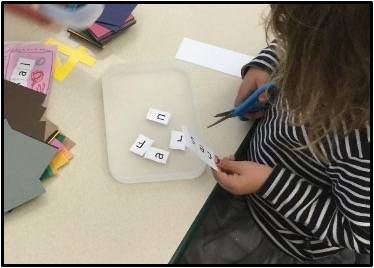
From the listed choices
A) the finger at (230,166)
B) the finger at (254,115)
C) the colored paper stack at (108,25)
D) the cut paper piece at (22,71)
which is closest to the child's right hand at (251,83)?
the finger at (254,115)

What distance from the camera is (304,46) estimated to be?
58 cm

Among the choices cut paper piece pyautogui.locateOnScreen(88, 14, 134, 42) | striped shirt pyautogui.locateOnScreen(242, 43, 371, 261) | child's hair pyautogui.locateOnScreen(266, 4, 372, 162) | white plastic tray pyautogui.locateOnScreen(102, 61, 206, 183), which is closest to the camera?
child's hair pyautogui.locateOnScreen(266, 4, 372, 162)

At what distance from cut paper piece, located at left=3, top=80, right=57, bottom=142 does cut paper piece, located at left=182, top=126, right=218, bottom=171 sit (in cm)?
24

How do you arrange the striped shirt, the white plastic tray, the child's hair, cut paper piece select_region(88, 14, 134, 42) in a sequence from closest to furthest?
the child's hair, the striped shirt, the white plastic tray, cut paper piece select_region(88, 14, 134, 42)

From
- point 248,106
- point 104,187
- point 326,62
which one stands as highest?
point 326,62

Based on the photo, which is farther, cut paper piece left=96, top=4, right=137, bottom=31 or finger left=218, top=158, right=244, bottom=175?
cut paper piece left=96, top=4, right=137, bottom=31

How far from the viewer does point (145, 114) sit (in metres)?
0.83

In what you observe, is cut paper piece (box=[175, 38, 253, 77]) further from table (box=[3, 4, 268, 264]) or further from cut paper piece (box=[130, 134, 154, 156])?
cut paper piece (box=[130, 134, 154, 156])

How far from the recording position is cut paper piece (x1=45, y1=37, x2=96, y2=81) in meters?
0.87

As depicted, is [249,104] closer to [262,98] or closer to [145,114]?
[262,98]

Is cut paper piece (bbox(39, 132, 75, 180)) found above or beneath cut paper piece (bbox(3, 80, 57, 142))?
beneath

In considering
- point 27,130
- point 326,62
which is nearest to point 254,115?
point 326,62

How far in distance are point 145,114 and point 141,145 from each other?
68mm

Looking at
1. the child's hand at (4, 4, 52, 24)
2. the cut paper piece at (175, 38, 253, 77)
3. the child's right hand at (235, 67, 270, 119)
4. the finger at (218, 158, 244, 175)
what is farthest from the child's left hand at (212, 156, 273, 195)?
the child's hand at (4, 4, 52, 24)
